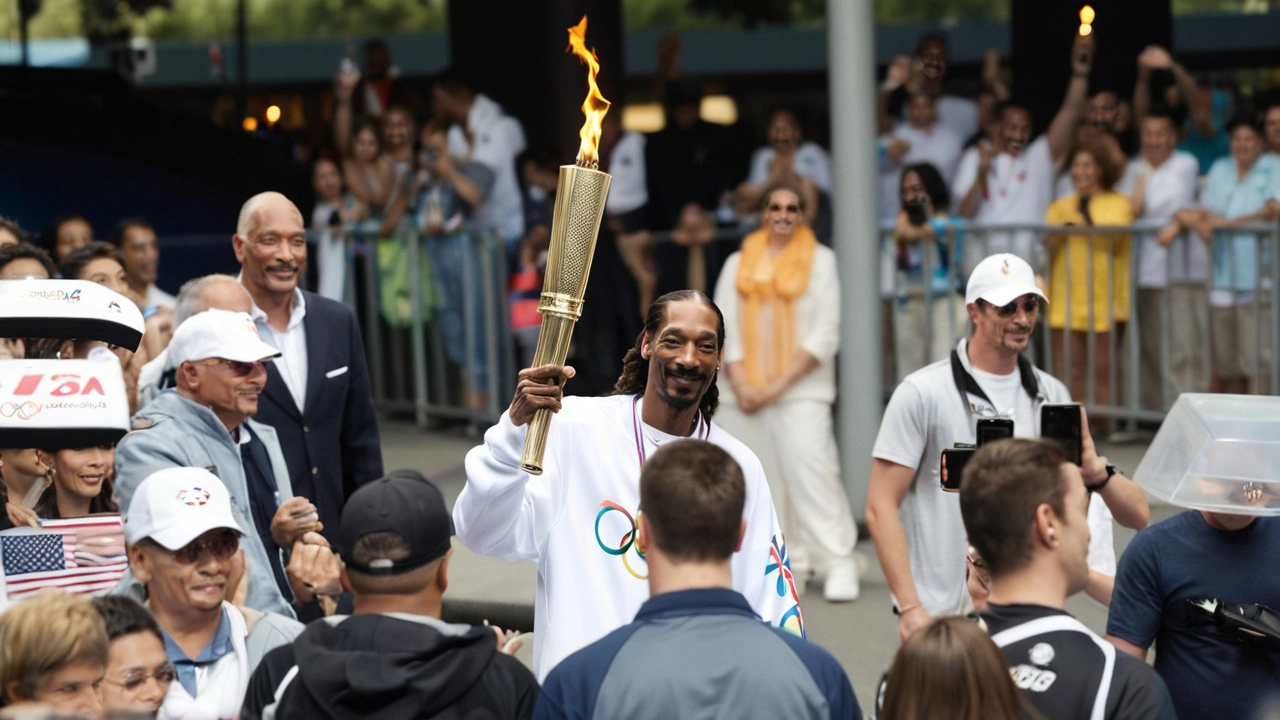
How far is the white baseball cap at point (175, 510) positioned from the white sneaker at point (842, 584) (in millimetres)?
4291

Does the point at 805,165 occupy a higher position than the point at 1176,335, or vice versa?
the point at 805,165

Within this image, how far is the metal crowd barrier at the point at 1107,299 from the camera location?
9664mm

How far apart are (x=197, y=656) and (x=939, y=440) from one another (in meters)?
2.71

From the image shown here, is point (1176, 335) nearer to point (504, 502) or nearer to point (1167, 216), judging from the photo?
point (1167, 216)

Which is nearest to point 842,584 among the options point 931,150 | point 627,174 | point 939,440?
point 939,440

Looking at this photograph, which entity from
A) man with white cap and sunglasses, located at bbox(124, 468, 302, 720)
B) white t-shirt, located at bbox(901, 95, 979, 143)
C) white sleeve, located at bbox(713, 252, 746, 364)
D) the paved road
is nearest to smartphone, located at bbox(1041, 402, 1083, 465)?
man with white cap and sunglasses, located at bbox(124, 468, 302, 720)

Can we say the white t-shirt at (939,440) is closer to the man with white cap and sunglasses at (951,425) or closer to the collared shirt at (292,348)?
the man with white cap and sunglasses at (951,425)

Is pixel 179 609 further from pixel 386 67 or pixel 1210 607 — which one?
pixel 386 67

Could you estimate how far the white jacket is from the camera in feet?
14.6

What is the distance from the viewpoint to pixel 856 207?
343 inches

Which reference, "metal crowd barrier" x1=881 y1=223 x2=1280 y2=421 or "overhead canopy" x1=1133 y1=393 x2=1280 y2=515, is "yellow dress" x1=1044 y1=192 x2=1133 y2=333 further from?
"overhead canopy" x1=1133 y1=393 x2=1280 y2=515

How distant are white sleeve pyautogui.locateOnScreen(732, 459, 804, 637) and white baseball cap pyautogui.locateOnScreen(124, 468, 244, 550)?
1.39 metres

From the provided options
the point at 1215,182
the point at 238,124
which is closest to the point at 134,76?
the point at 238,124

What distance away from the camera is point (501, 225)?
1171 cm
